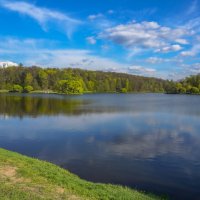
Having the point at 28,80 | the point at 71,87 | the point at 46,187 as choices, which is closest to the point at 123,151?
the point at 46,187

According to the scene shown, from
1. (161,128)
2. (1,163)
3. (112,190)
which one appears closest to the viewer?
(112,190)

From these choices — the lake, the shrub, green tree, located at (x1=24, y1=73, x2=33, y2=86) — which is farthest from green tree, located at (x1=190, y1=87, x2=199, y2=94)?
the lake

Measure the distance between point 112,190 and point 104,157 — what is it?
8.83 meters

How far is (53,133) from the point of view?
105ft

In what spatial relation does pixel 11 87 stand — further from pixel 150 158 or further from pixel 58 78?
pixel 150 158

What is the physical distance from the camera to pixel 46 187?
1211cm

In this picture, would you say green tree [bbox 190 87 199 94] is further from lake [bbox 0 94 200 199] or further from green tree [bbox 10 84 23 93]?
lake [bbox 0 94 200 199]

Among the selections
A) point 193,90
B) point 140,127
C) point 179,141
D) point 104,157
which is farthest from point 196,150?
point 193,90

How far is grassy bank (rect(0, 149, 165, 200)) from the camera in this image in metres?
11.1

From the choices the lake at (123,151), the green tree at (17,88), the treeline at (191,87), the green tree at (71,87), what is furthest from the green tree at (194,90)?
the lake at (123,151)

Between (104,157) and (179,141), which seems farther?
(179,141)

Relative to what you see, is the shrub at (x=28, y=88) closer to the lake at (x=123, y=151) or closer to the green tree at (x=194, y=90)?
the green tree at (x=194, y=90)

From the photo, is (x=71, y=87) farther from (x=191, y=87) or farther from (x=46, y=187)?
(x=46, y=187)

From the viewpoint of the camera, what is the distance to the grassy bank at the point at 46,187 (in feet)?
36.5
